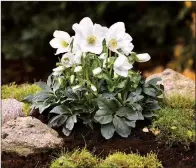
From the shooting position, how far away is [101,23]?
5.88 metres

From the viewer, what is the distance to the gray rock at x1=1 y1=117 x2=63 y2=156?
9.09ft

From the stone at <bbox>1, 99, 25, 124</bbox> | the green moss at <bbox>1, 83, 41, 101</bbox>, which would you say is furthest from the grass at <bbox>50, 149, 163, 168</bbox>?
the green moss at <bbox>1, 83, 41, 101</bbox>

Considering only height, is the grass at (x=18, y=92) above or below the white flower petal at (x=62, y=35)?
below

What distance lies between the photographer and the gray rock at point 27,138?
9.09 ft

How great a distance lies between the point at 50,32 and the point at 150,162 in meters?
3.38

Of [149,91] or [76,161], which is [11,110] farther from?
[149,91]

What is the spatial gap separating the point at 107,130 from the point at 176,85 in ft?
2.96

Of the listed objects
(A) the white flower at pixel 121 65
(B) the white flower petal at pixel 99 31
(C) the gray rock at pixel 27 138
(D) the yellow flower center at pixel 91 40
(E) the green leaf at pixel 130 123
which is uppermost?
(B) the white flower petal at pixel 99 31

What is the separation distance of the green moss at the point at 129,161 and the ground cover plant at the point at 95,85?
24 cm

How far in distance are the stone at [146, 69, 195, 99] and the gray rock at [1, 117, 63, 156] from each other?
3.10ft

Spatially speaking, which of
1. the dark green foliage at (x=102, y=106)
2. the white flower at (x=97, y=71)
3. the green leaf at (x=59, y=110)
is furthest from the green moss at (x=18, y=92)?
the white flower at (x=97, y=71)

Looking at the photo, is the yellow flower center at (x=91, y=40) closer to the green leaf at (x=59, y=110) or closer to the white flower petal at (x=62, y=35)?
the white flower petal at (x=62, y=35)

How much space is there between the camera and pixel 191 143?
2.87 metres

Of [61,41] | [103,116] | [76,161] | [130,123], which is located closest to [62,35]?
[61,41]
